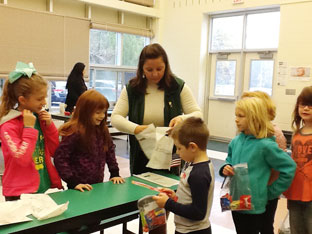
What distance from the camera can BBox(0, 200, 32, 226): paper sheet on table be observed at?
123 cm

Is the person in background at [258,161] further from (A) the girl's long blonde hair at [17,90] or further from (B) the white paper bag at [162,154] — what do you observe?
(A) the girl's long blonde hair at [17,90]

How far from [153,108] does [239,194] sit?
700 millimetres

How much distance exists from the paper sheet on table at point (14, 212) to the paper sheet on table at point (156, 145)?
28.8 inches

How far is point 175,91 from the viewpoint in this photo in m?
1.97

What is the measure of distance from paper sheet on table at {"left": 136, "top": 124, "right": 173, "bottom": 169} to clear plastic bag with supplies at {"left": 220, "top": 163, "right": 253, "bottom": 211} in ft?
1.31

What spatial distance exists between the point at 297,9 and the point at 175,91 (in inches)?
178

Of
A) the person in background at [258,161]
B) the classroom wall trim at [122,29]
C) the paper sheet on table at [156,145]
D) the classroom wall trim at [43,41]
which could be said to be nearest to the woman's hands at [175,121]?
the paper sheet on table at [156,145]

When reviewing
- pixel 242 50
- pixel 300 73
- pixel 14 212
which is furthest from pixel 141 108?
pixel 242 50

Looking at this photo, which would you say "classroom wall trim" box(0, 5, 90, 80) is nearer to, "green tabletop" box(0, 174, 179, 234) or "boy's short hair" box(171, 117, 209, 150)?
"green tabletop" box(0, 174, 179, 234)

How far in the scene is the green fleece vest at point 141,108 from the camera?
1967 millimetres

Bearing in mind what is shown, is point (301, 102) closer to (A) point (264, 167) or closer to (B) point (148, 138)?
(A) point (264, 167)

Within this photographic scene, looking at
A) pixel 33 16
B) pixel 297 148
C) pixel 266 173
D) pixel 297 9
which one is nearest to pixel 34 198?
pixel 266 173

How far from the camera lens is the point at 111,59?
7141 millimetres

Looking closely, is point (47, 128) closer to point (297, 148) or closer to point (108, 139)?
point (108, 139)
